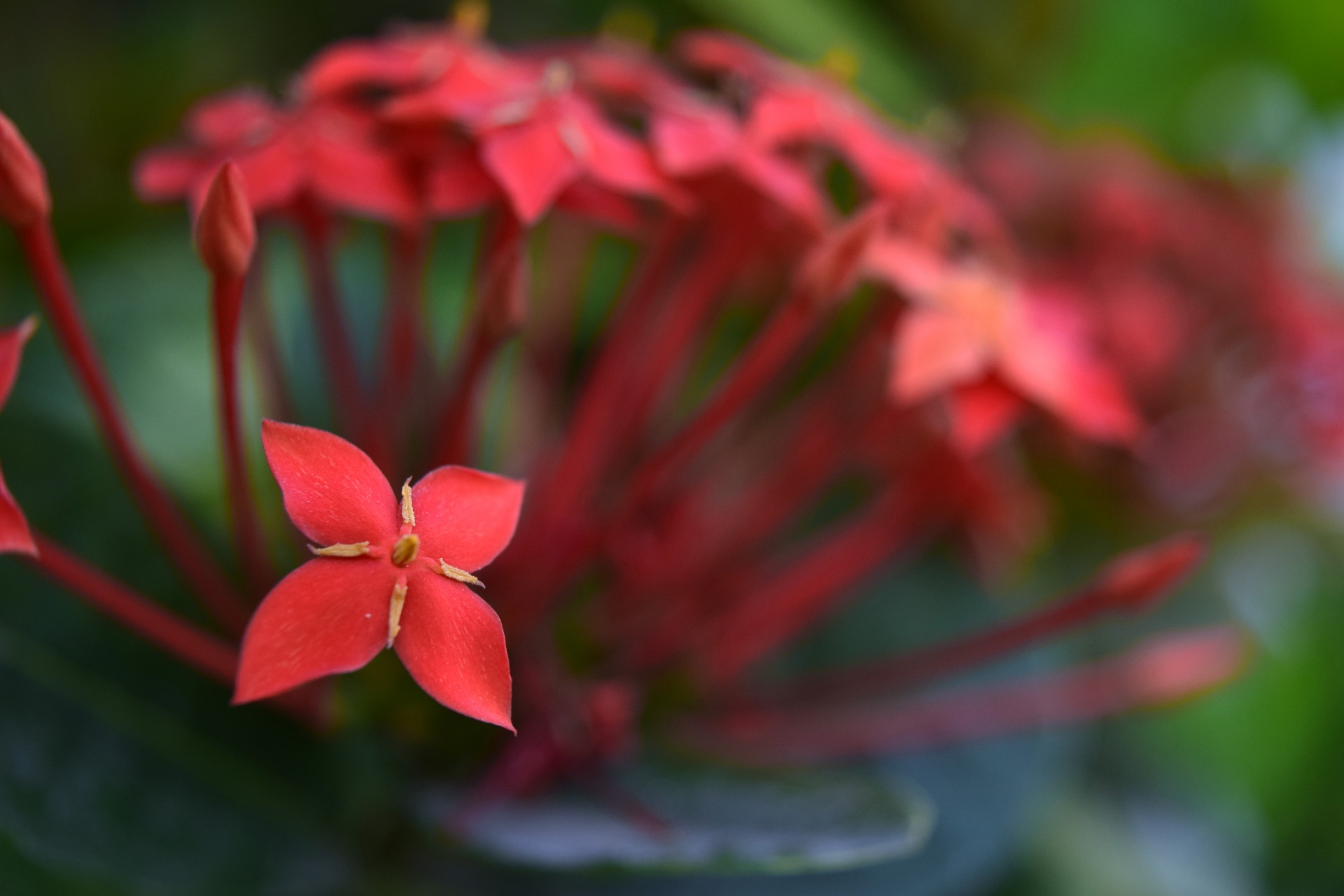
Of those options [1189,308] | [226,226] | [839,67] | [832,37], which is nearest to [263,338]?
[226,226]

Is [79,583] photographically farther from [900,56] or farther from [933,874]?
[900,56]

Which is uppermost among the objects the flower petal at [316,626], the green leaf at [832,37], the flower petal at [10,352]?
the green leaf at [832,37]

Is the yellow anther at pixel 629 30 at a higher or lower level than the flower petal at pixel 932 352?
lower

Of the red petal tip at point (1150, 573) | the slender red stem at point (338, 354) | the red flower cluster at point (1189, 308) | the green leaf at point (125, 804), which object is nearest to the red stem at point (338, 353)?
the slender red stem at point (338, 354)

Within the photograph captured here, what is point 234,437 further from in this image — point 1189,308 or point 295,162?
point 1189,308

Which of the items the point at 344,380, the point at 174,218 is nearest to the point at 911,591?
the point at 344,380

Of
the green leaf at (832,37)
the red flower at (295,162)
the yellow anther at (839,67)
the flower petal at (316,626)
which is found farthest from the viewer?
the green leaf at (832,37)

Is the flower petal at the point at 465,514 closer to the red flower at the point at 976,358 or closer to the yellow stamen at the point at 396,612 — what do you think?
the yellow stamen at the point at 396,612

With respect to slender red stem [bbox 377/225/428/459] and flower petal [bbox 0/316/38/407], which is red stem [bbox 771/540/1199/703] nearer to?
slender red stem [bbox 377/225/428/459]
